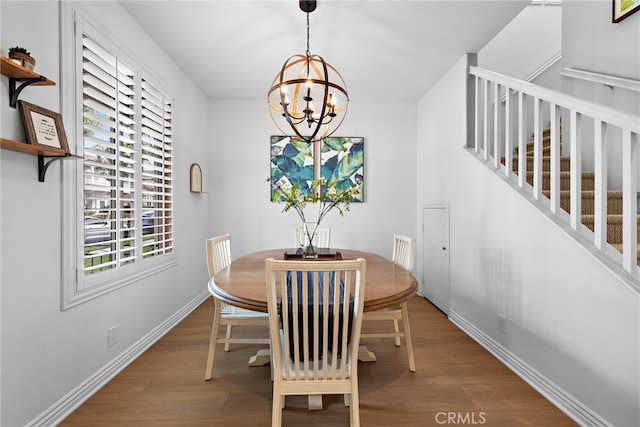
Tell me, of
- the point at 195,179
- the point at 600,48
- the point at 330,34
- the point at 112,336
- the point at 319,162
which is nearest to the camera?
the point at 112,336

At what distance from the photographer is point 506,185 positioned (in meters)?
2.36

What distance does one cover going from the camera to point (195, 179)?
143 inches

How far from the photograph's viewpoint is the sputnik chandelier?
200cm

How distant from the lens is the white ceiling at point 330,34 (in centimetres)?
231

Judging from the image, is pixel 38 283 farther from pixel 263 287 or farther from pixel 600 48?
pixel 600 48

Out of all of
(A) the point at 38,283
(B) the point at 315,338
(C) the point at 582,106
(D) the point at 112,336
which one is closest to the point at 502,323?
(C) the point at 582,106

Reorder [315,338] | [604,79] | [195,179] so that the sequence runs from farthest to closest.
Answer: [195,179] → [604,79] → [315,338]

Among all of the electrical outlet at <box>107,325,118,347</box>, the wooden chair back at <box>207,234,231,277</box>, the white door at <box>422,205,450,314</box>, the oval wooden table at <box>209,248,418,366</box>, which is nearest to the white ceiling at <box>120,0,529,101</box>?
the white door at <box>422,205,450,314</box>

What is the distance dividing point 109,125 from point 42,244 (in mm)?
916

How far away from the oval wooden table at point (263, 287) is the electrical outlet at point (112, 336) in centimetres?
89

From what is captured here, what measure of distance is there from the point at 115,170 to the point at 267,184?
222 centimetres

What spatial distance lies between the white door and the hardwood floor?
0.98 meters

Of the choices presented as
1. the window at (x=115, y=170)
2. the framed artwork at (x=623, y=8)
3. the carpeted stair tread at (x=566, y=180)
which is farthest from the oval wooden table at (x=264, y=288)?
the framed artwork at (x=623, y=8)

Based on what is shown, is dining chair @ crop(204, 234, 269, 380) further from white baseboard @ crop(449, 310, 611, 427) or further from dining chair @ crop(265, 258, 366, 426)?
white baseboard @ crop(449, 310, 611, 427)
